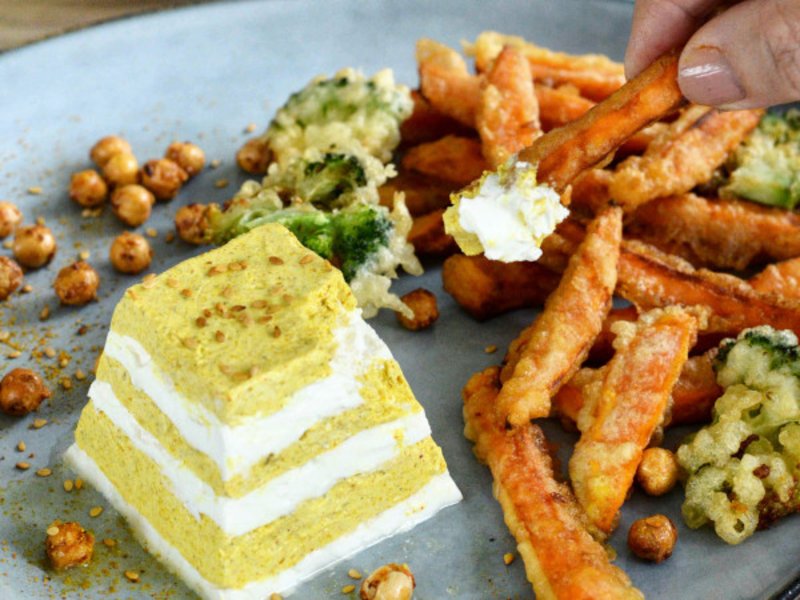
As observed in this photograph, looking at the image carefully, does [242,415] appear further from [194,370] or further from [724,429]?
[724,429]

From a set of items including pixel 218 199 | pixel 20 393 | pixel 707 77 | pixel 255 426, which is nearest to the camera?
pixel 255 426

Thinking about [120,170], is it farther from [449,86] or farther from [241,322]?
[241,322]

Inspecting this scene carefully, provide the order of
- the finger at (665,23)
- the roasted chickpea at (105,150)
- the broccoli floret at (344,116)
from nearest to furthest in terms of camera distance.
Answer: the finger at (665,23) < the broccoli floret at (344,116) < the roasted chickpea at (105,150)

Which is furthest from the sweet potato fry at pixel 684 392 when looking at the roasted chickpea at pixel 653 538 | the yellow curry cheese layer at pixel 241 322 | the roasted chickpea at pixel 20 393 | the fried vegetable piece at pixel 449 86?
the roasted chickpea at pixel 20 393

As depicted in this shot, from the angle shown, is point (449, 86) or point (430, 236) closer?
point (430, 236)

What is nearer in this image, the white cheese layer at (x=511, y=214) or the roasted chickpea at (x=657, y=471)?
the white cheese layer at (x=511, y=214)

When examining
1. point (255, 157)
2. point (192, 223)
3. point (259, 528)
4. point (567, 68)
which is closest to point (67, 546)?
point (259, 528)

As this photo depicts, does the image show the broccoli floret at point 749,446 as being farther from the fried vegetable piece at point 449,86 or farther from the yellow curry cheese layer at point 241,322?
the fried vegetable piece at point 449,86

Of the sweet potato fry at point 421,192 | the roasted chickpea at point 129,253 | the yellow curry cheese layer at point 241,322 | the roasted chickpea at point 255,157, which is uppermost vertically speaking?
Answer: the yellow curry cheese layer at point 241,322
